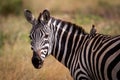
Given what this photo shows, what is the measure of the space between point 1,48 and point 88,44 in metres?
6.19

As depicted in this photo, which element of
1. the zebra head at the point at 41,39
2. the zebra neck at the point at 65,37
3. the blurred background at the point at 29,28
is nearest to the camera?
the zebra head at the point at 41,39

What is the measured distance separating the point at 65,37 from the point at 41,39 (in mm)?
479

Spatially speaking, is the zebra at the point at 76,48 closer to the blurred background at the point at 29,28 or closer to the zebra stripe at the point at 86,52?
the zebra stripe at the point at 86,52

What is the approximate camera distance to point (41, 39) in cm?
806

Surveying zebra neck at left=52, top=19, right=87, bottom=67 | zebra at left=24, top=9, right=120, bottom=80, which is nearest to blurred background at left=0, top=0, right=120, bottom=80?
zebra neck at left=52, top=19, right=87, bottom=67

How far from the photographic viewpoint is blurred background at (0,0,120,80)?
10.6 m

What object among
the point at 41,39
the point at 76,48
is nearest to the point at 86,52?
the point at 76,48

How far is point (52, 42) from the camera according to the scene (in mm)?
8258

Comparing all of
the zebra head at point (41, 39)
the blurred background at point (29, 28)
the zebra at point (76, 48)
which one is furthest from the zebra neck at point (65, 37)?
the blurred background at point (29, 28)

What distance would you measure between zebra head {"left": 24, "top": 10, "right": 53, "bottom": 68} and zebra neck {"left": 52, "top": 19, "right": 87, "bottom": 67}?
144 millimetres

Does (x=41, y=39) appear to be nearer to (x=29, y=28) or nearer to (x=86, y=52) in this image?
(x=86, y=52)

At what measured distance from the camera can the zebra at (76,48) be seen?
7488mm

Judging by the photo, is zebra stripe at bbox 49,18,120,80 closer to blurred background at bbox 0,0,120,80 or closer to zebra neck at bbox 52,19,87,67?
zebra neck at bbox 52,19,87,67

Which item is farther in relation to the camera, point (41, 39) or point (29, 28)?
point (29, 28)
